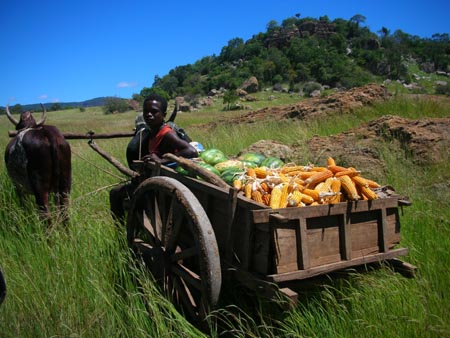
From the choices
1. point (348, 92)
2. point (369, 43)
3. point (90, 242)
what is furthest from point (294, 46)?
point (90, 242)

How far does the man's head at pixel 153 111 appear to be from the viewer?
13.0 feet

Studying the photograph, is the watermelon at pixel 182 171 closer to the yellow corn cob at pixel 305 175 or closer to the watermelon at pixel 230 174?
the watermelon at pixel 230 174

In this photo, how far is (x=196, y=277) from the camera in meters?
2.58

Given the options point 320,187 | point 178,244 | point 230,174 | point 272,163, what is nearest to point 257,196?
point 320,187

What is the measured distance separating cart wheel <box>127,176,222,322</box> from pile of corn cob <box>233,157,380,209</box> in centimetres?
40

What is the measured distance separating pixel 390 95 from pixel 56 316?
10.5 m

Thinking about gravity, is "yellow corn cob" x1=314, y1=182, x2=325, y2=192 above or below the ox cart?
above

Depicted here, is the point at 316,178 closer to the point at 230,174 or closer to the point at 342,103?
the point at 230,174

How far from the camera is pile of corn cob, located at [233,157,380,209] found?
2379 millimetres

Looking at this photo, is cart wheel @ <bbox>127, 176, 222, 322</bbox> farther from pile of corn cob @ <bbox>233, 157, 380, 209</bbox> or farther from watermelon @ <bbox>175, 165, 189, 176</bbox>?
pile of corn cob @ <bbox>233, 157, 380, 209</bbox>

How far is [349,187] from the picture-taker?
95.7 inches

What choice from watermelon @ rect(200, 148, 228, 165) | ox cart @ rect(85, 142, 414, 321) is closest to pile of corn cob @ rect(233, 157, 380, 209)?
ox cart @ rect(85, 142, 414, 321)

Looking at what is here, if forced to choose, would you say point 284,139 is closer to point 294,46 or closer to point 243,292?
Answer: point 243,292

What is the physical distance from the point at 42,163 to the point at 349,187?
389cm
